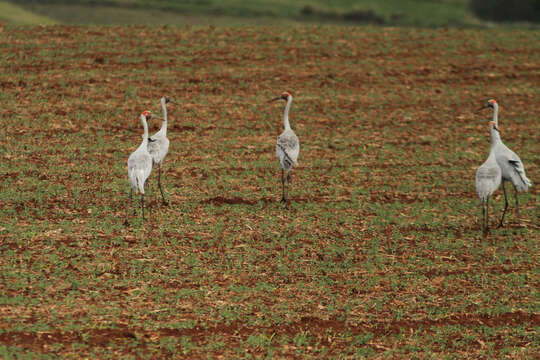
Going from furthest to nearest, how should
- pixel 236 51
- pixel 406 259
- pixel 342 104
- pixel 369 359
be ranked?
pixel 236 51 → pixel 342 104 → pixel 406 259 → pixel 369 359

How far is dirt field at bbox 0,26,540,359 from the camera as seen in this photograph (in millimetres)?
11258

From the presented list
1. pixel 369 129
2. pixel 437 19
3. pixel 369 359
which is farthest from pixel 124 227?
pixel 437 19

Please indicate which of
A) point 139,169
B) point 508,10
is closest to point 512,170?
point 139,169

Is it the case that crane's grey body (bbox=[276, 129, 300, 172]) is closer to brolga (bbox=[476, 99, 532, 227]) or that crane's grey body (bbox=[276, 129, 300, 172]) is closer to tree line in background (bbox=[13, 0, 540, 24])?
brolga (bbox=[476, 99, 532, 227])

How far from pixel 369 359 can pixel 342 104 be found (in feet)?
49.1

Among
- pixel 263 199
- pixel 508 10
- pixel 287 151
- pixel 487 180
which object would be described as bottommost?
pixel 263 199

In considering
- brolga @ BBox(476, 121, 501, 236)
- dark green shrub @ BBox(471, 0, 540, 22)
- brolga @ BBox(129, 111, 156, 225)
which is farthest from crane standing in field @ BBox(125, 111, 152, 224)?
dark green shrub @ BBox(471, 0, 540, 22)

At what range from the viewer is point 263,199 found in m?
17.0

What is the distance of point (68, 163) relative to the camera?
18.7 metres

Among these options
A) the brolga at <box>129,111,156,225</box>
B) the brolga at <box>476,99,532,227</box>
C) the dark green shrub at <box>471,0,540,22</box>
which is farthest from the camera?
the dark green shrub at <box>471,0,540,22</box>

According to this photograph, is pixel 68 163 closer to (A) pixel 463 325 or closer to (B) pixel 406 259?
(B) pixel 406 259

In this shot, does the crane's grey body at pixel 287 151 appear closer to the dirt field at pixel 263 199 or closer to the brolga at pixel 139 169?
the dirt field at pixel 263 199

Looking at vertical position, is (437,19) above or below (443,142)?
above

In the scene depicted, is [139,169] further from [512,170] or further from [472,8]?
[472,8]
